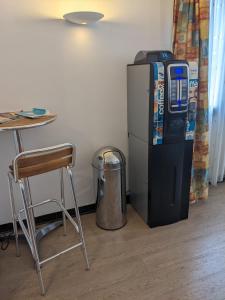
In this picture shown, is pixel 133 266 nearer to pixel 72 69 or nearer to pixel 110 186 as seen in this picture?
pixel 110 186

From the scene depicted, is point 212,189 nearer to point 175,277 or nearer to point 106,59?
point 175,277

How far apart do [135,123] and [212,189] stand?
4.63ft

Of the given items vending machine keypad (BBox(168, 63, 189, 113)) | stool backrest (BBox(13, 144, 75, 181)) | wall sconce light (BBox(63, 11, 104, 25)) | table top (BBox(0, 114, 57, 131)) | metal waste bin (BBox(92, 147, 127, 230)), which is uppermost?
wall sconce light (BBox(63, 11, 104, 25))

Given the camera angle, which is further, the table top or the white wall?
the white wall

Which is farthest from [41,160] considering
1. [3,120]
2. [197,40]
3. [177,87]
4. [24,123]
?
[197,40]

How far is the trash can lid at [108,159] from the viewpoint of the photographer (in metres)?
2.15

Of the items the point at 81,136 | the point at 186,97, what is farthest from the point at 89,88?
the point at 186,97

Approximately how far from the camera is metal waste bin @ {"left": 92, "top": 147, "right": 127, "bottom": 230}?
2168mm

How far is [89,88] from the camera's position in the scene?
2258 mm

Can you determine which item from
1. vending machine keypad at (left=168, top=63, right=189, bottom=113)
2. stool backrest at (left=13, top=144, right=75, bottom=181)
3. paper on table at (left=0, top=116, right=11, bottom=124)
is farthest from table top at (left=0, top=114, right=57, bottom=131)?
vending machine keypad at (left=168, top=63, right=189, bottom=113)

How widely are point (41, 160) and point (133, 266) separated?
106cm

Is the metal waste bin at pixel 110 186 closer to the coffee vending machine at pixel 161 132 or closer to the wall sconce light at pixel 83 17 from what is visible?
the coffee vending machine at pixel 161 132

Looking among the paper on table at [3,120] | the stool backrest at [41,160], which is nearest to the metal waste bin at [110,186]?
the stool backrest at [41,160]

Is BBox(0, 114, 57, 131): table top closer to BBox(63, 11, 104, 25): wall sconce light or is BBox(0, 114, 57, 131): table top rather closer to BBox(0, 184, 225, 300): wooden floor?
BBox(63, 11, 104, 25): wall sconce light
